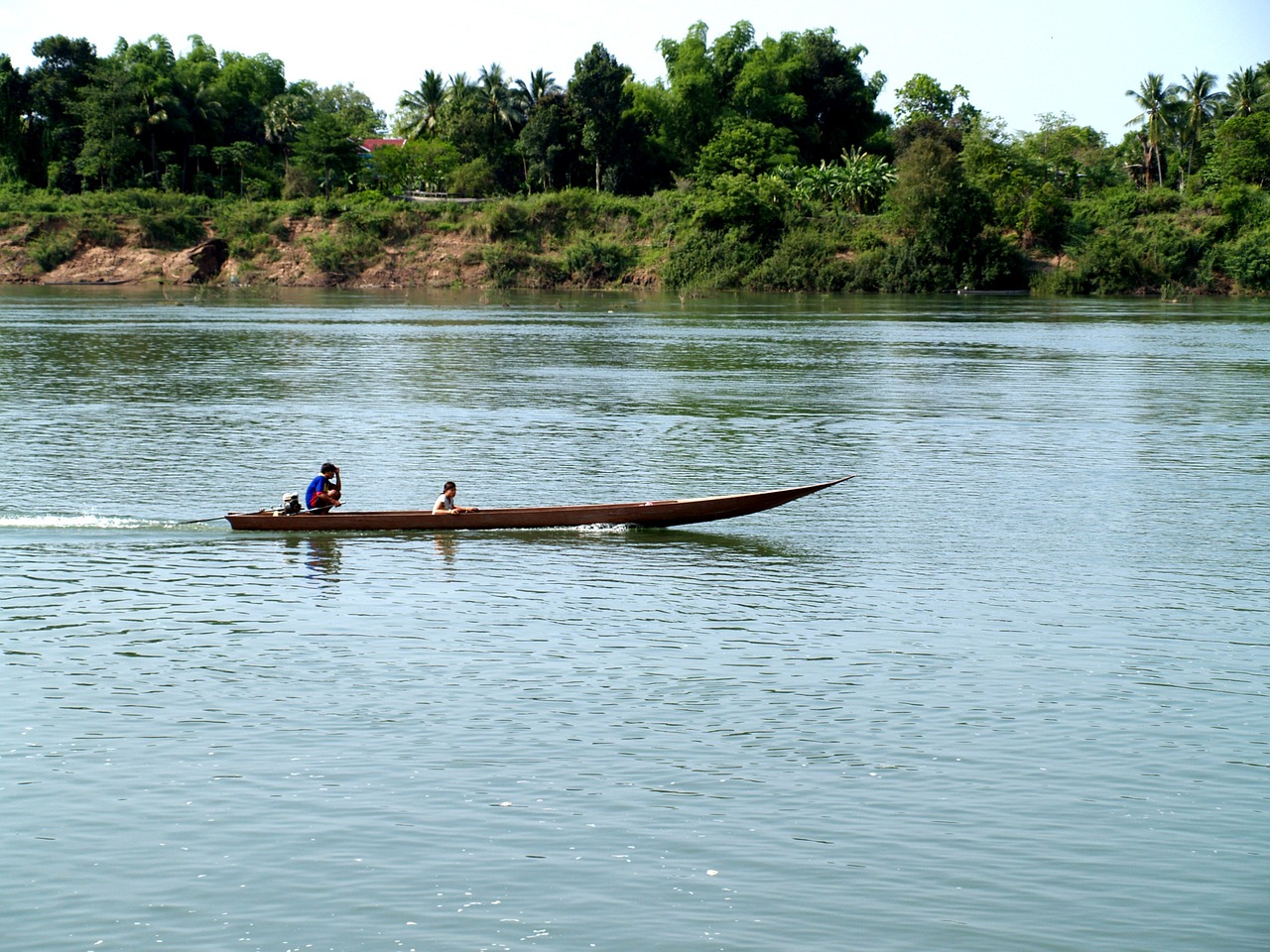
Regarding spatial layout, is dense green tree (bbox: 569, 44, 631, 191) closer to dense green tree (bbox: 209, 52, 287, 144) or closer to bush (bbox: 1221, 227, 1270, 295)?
dense green tree (bbox: 209, 52, 287, 144)

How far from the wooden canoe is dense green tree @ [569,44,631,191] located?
332ft

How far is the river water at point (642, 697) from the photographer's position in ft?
36.2

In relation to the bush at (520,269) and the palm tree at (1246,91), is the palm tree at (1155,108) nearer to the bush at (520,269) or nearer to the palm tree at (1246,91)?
the palm tree at (1246,91)

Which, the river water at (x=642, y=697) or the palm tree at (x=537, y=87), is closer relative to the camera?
the river water at (x=642, y=697)

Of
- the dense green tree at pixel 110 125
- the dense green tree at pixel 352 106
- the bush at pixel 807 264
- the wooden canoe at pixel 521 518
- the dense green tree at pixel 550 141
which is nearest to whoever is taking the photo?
the wooden canoe at pixel 521 518

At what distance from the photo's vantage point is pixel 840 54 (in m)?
137

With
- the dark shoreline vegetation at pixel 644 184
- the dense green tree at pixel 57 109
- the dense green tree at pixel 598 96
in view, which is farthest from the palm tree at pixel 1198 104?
the dense green tree at pixel 57 109

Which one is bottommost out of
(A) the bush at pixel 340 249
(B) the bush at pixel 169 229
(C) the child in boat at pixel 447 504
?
(C) the child in boat at pixel 447 504

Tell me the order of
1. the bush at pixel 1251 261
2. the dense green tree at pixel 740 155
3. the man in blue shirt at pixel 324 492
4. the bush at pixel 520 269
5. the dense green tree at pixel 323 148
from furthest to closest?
the dense green tree at pixel 323 148 < the dense green tree at pixel 740 155 < the bush at pixel 520 269 < the bush at pixel 1251 261 < the man in blue shirt at pixel 324 492

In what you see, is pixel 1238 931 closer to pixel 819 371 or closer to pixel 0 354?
pixel 819 371

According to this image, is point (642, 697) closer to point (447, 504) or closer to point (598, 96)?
point (447, 504)

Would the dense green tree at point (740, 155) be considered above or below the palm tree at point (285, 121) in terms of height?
below

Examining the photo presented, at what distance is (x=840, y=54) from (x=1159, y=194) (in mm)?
35426

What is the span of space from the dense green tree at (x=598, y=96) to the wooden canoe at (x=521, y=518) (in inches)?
3984
